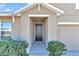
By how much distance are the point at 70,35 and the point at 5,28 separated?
18.3ft

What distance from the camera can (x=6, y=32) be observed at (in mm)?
14172

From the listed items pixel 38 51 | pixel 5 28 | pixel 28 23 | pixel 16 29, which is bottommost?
pixel 38 51

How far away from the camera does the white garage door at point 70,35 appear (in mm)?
14156

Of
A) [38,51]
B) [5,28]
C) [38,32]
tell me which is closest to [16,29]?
[5,28]

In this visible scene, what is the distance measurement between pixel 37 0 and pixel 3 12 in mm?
7849

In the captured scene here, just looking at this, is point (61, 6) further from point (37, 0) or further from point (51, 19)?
point (37, 0)

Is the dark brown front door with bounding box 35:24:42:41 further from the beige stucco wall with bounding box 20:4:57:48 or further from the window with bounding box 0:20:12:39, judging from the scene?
the beige stucco wall with bounding box 20:4:57:48

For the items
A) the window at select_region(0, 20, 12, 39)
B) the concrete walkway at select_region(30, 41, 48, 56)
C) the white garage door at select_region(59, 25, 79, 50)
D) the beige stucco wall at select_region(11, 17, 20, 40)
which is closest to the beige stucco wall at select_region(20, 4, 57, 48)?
the beige stucco wall at select_region(11, 17, 20, 40)

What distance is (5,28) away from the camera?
558 inches

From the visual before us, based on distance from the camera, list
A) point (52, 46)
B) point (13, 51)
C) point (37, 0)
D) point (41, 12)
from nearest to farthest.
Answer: point (37, 0)
point (13, 51)
point (52, 46)
point (41, 12)

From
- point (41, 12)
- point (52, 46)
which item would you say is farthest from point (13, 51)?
point (41, 12)

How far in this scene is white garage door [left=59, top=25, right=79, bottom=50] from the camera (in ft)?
46.4

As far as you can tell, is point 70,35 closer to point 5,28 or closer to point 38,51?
point 38,51

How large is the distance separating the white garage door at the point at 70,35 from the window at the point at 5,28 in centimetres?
432
